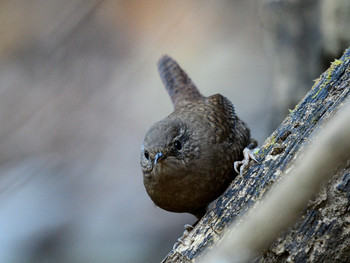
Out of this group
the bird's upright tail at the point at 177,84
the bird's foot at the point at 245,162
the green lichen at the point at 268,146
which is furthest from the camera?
the bird's upright tail at the point at 177,84

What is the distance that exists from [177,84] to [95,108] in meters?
2.08

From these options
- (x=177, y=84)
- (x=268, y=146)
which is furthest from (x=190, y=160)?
(x=177, y=84)

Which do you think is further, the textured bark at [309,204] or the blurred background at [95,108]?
the blurred background at [95,108]

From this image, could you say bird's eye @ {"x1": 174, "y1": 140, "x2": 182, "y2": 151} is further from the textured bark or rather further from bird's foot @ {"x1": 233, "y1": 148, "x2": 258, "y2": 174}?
the textured bark

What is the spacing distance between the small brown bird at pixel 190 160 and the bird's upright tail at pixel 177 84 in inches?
26.9

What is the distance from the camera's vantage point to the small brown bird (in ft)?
9.55

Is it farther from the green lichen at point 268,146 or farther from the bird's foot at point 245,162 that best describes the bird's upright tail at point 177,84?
the green lichen at point 268,146

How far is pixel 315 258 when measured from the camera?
2.05 m

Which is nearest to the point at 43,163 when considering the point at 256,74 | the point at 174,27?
the point at 174,27

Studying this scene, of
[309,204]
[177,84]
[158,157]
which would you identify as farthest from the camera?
[177,84]

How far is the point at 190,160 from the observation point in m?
2.95

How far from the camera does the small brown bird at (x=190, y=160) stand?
2.91 m

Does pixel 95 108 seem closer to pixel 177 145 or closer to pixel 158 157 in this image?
pixel 177 145

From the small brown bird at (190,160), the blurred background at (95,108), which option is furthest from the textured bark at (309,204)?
the blurred background at (95,108)
